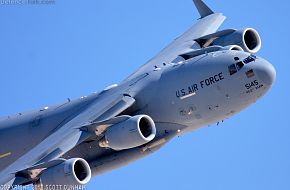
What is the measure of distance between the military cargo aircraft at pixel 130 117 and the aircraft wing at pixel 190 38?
6.08 feet

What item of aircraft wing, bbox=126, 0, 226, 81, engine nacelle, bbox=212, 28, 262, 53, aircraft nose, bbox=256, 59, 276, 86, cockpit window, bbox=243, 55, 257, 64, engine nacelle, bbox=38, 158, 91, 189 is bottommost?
engine nacelle, bbox=38, 158, 91, 189

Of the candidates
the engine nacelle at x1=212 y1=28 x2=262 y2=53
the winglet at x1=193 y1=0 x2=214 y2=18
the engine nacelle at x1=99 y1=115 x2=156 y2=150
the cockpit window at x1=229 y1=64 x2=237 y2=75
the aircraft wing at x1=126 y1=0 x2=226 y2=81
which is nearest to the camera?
the engine nacelle at x1=99 y1=115 x2=156 y2=150

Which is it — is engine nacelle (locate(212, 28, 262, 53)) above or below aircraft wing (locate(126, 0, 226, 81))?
below

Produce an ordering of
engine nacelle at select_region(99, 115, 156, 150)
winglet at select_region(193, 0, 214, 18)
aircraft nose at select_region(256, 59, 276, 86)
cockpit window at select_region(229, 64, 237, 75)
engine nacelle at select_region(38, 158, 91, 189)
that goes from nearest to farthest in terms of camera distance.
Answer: engine nacelle at select_region(38, 158, 91, 189) < engine nacelle at select_region(99, 115, 156, 150) < aircraft nose at select_region(256, 59, 276, 86) < cockpit window at select_region(229, 64, 237, 75) < winglet at select_region(193, 0, 214, 18)

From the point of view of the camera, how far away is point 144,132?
39.3 meters

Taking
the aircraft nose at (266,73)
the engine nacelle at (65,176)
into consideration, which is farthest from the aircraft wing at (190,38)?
the engine nacelle at (65,176)

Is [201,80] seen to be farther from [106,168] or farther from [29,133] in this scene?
[29,133]

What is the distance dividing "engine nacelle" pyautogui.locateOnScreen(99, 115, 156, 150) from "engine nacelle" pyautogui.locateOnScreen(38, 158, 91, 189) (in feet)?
7.17

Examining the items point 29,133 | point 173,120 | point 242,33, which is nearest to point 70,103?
point 29,133

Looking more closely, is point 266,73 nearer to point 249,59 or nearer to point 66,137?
point 249,59

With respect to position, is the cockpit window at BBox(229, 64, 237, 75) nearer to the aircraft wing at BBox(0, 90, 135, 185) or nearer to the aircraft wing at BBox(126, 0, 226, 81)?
the aircraft wing at BBox(0, 90, 135, 185)

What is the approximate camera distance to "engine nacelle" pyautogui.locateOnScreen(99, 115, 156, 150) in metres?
38.6

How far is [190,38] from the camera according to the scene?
162 ft

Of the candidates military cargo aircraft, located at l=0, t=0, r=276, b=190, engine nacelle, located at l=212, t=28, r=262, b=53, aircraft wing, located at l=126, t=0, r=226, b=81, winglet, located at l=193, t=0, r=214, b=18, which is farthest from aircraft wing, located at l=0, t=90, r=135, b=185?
winglet, located at l=193, t=0, r=214, b=18
